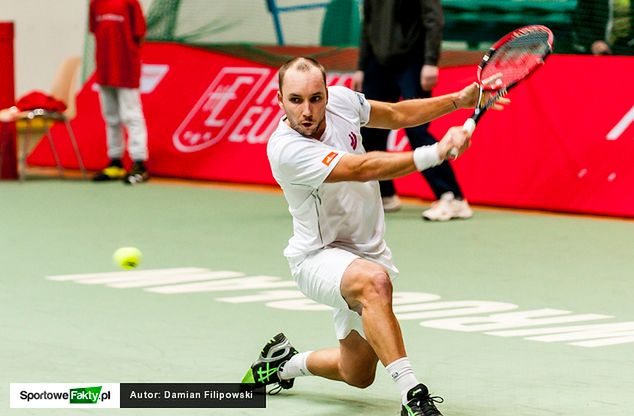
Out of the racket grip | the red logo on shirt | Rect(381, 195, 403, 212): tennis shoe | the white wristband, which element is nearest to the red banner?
Rect(381, 195, 403, 212): tennis shoe

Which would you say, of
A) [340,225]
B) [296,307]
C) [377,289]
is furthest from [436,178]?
[377,289]

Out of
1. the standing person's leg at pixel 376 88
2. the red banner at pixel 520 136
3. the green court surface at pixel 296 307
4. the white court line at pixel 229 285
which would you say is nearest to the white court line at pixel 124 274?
the green court surface at pixel 296 307

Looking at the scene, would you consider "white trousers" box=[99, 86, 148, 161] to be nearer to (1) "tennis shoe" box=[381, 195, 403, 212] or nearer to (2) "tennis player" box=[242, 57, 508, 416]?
(1) "tennis shoe" box=[381, 195, 403, 212]

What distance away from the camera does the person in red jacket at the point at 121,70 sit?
14266mm

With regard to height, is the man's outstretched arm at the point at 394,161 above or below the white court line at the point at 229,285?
above

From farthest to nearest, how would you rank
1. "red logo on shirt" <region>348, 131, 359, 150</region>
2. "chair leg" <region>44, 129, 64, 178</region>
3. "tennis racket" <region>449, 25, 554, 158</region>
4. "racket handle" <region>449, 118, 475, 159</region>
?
"chair leg" <region>44, 129, 64, 178</region>
"tennis racket" <region>449, 25, 554, 158</region>
"red logo on shirt" <region>348, 131, 359, 150</region>
"racket handle" <region>449, 118, 475, 159</region>

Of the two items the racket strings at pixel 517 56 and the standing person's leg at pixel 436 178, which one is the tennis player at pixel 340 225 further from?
the standing person's leg at pixel 436 178

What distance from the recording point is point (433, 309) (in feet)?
25.6

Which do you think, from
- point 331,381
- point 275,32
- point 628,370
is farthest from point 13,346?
point 275,32

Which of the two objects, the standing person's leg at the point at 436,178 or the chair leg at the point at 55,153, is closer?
the standing person's leg at the point at 436,178

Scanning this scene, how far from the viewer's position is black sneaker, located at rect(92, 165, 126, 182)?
14.7 m

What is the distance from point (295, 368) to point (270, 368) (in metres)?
0.10

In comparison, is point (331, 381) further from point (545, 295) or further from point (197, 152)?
point (197, 152)

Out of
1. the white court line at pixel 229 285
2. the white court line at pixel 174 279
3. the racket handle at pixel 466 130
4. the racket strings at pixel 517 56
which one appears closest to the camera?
the racket handle at pixel 466 130
